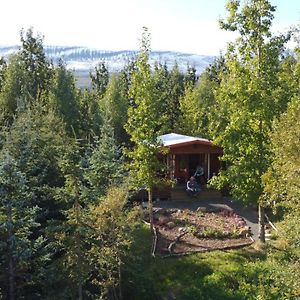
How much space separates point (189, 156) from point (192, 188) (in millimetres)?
3587

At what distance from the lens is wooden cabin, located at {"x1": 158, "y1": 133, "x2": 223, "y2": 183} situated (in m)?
27.7

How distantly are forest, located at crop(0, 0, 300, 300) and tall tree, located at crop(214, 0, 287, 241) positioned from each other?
4cm

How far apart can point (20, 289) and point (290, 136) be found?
1062 cm

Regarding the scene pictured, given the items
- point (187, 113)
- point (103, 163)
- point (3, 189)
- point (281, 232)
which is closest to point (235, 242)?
point (281, 232)

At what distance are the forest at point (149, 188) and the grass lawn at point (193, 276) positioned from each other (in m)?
0.04

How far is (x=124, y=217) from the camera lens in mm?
15625

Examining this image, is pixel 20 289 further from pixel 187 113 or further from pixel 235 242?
pixel 187 113

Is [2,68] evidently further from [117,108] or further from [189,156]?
[189,156]

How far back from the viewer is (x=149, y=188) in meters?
20.4

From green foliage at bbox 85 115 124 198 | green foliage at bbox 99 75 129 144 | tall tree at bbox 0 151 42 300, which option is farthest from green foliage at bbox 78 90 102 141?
tall tree at bbox 0 151 42 300

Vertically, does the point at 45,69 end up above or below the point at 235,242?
above

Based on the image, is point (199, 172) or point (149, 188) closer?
point (149, 188)

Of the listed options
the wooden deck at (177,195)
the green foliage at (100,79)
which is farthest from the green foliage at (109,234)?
the green foliage at (100,79)

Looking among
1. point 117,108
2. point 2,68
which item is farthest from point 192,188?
point 2,68
